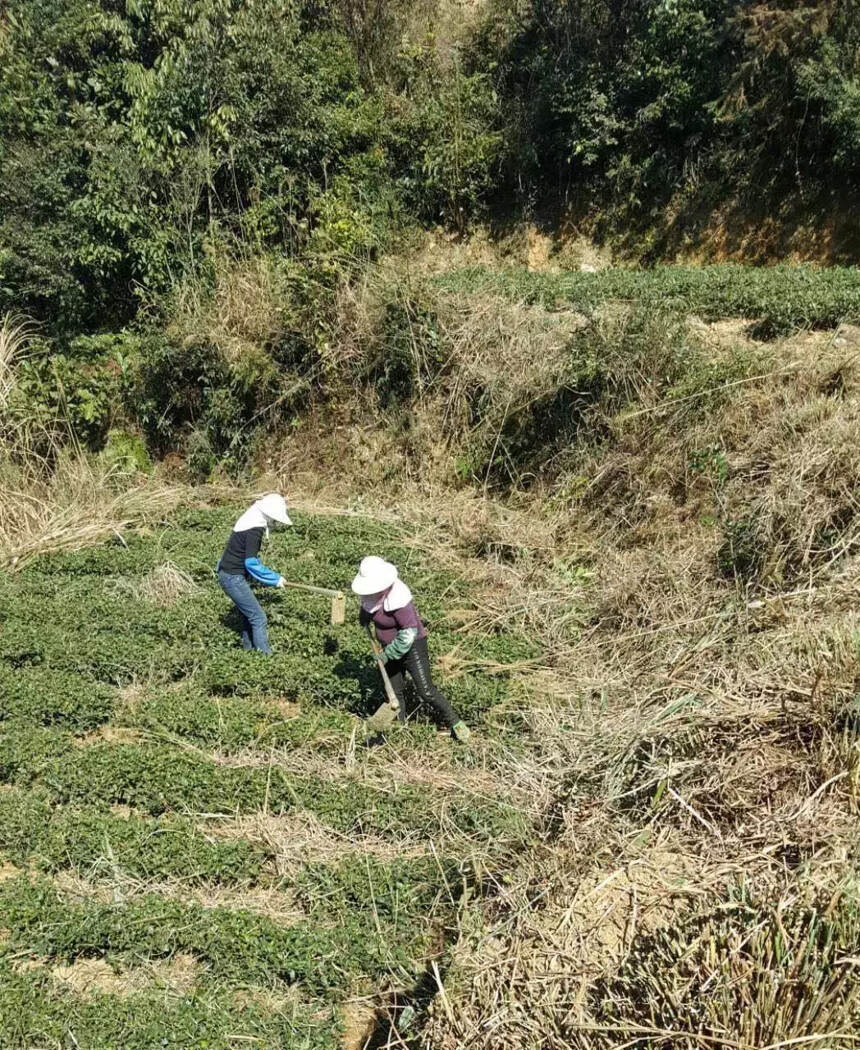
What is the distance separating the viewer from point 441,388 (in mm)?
12164

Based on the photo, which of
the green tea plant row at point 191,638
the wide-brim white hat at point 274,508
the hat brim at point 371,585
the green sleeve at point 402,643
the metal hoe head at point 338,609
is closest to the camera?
the hat brim at point 371,585

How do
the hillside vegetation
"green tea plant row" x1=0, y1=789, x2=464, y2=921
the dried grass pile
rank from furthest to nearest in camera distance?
"green tea plant row" x1=0, y1=789, x2=464, y2=921
the hillside vegetation
the dried grass pile

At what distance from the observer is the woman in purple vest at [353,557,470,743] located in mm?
6621

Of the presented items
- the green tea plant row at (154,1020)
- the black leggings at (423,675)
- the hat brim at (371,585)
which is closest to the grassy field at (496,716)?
the green tea plant row at (154,1020)

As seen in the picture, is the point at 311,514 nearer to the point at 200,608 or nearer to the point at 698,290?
the point at 200,608

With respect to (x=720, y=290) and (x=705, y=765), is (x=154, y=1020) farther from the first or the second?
(x=720, y=290)

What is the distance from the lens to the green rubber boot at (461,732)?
686 cm

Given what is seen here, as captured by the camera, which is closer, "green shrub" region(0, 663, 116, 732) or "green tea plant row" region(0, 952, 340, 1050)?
"green tea plant row" region(0, 952, 340, 1050)

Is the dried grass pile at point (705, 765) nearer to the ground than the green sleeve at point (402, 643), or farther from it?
farther from it

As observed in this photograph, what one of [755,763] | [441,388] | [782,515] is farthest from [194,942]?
[441,388]

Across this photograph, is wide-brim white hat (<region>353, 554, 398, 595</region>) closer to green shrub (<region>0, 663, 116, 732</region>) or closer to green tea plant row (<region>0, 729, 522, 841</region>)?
green tea plant row (<region>0, 729, 522, 841</region>)

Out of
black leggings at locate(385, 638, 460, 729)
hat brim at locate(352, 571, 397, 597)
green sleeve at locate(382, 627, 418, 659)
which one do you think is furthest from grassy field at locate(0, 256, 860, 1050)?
hat brim at locate(352, 571, 397, 597)

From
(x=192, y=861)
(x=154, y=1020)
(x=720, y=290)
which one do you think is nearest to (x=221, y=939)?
(x=154, y=1020)

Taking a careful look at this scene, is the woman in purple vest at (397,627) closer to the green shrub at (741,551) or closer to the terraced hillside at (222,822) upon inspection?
the terraced hillside at (222,822)
